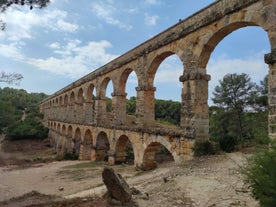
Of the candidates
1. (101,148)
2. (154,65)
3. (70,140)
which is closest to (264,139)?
(154,65)

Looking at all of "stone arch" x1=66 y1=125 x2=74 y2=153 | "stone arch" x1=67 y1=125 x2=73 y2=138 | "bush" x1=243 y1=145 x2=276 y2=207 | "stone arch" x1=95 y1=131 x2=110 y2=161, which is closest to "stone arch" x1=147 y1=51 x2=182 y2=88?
"stone arch" x1=95 y1=131 x2=110 y2=161

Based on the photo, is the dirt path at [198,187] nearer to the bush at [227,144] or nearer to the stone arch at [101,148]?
the bush at [227,144]

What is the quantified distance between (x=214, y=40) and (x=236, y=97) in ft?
37.0

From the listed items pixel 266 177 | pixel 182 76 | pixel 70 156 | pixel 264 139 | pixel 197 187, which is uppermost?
pixel 182 76

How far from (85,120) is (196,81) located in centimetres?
1400

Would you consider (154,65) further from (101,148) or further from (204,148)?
(101,148)

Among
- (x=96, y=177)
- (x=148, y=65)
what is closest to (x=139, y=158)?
(x=96, y=177)

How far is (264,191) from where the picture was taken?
352 cm

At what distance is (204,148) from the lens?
9023 millimetres

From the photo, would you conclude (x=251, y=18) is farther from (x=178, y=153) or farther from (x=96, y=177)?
(x=96, y=177)

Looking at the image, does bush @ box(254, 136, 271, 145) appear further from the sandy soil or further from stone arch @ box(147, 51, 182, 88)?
stone arch @ box(147, 51, 182, 88)

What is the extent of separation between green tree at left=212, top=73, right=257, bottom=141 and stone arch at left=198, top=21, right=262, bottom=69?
10.3m

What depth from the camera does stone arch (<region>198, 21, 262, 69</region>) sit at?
Answer: 26.9ft

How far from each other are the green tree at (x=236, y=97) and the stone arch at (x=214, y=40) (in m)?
10.3
